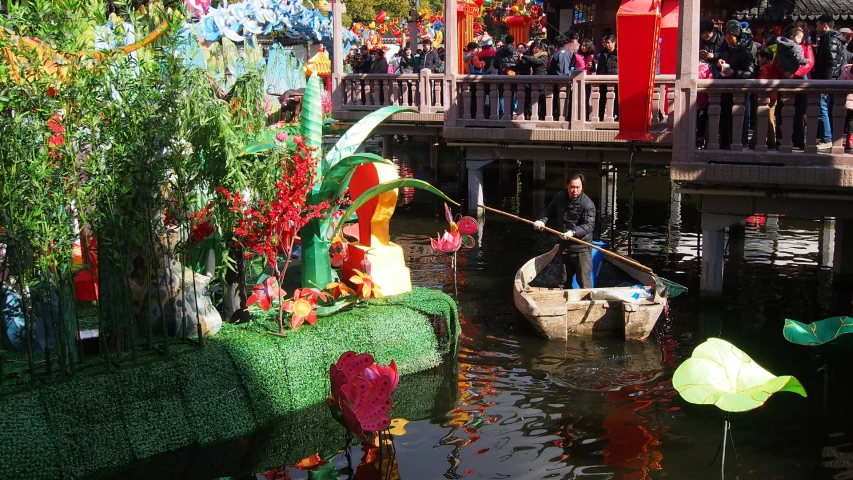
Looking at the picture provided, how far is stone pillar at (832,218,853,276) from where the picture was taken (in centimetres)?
1238

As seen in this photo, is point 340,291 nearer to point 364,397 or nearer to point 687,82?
point 364,397

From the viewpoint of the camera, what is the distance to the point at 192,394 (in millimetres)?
7543

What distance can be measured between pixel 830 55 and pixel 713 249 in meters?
2.68

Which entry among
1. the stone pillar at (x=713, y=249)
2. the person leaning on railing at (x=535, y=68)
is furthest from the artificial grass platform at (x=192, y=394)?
the person leaning on railing at (x=535, y=68)

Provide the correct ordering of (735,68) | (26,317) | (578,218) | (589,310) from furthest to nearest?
(735,68) < (578,218) < (589,310) < (26,317)

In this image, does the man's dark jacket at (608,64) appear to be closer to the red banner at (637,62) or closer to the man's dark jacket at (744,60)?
the red banner at (637,62)

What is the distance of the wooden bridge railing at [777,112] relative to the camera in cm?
1021

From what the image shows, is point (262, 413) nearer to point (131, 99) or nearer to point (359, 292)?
point (359, 292)

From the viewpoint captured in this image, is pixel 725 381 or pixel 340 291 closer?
pixel 725 381

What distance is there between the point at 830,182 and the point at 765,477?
437 cm

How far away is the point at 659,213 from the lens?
18.0 meters

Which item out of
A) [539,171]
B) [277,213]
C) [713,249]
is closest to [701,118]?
[713,249]

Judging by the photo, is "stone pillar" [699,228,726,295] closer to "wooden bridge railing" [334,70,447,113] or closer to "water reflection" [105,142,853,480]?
"water reflection" [105,142,853,480]

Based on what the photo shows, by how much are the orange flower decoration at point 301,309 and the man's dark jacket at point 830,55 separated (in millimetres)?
6855
